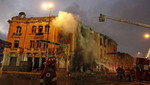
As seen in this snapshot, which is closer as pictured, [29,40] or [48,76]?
[48,76]

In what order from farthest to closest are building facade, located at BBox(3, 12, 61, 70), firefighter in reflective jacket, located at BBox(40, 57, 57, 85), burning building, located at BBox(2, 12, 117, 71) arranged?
building facade, located at BBox(3, 12, 61, 70), burning building, located at BBox(2, 12, 117, 71), firefighter in reflective jacket, located at BBox(40, 57, 57, 85)

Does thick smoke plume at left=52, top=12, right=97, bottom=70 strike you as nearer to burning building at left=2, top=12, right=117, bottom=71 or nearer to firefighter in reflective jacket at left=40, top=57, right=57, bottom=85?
burning building at left=2, top=12, right=117, bottom=71

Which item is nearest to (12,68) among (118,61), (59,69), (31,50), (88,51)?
(31,50)

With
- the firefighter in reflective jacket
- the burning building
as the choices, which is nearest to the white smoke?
the burning building

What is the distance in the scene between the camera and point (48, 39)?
2681 cm

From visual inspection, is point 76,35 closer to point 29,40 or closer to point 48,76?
point 29,40

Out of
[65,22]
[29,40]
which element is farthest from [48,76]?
[29,40]

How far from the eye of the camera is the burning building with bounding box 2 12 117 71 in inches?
1014

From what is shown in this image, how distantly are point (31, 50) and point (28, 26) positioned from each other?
6.02 metres

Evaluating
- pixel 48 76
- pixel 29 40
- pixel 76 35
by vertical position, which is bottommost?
pixel 48 76

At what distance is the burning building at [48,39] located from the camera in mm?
25766

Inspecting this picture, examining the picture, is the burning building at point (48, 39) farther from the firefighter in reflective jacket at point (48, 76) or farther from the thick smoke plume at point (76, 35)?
the firefighter in reflective jacket at point (48, 76)

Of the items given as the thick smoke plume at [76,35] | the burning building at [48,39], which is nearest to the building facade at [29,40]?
the burning building at [48,39]

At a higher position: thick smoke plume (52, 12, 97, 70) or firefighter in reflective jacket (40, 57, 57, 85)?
thick smoke plume (52, 12, 97, 70)
